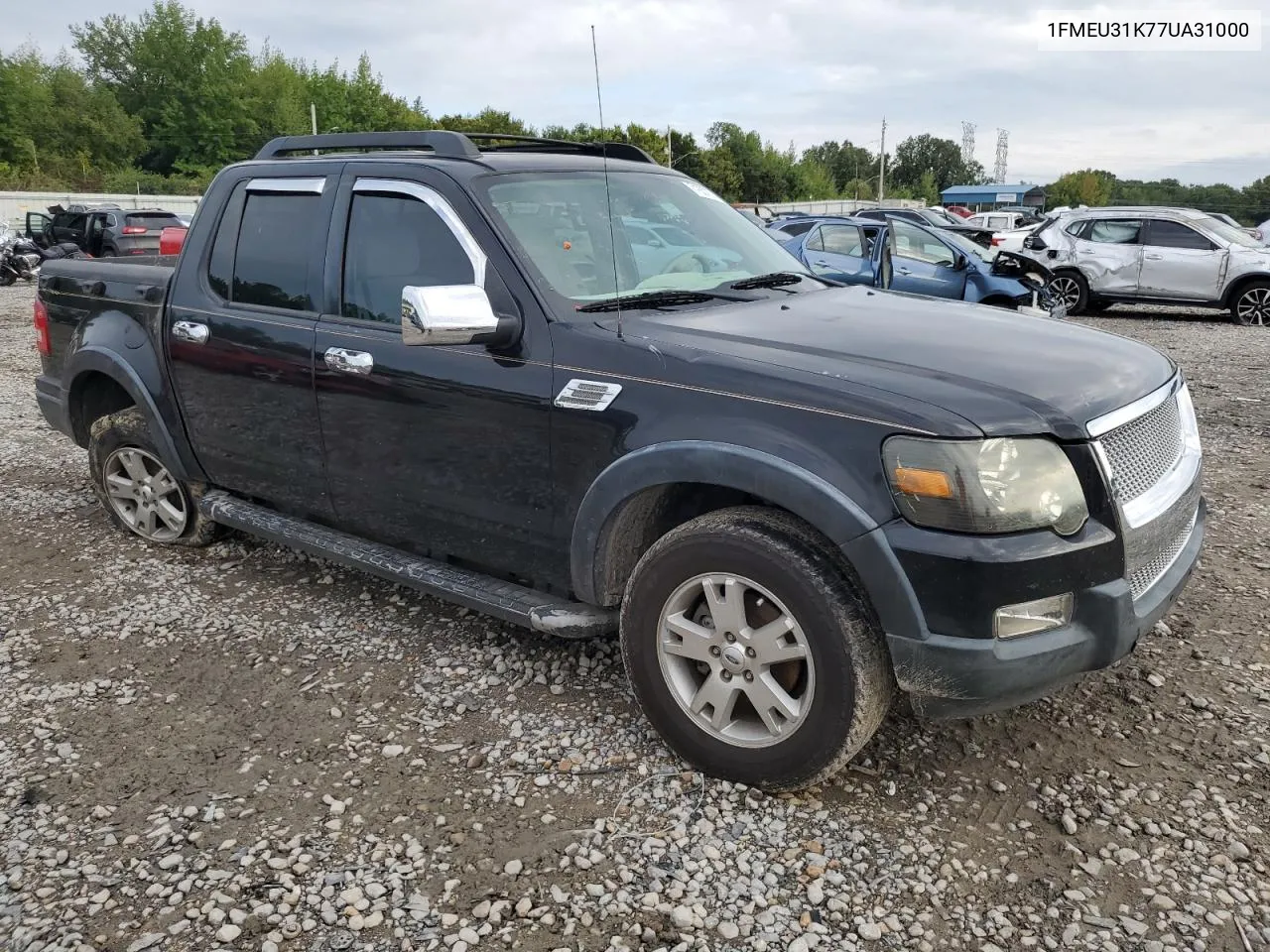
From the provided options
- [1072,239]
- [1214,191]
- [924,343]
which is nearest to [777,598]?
[924,343]

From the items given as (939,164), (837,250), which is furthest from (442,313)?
(939,164)

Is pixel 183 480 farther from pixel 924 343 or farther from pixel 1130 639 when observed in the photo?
pixel 1130 639

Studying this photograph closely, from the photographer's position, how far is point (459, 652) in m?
3.93

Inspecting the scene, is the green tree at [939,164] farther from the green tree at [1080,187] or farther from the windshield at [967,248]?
the windshield at [967,248]

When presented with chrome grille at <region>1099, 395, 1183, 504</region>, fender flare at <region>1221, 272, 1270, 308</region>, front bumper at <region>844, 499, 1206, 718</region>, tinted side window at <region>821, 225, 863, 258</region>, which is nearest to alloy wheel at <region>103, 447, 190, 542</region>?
front bumper at <region>844, 499, 1206, 718</region>

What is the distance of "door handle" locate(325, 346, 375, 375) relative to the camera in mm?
3652

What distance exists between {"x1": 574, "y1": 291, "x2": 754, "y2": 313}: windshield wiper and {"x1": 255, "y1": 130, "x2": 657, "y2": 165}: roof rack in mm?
659

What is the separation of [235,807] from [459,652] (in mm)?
1122

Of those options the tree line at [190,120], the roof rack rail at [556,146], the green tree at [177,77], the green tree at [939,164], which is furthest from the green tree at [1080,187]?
Answer: the roof rack rail at [556,146]

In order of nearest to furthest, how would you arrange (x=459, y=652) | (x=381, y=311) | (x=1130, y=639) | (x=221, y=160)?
(x=1130, y=639) < (x=381, y=311) < (x=459, y=652) < (x=221, y=160)

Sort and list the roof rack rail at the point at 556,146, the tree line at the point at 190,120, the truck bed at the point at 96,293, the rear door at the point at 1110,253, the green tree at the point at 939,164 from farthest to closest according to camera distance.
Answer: the green tree at the point at 939,164
the tree line at the point at 190,120
the rear door at the point at 1110,253
the truck bed at the point at 96,293
the roof rack rail at the point at 556,146

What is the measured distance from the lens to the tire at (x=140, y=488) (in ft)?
15.9

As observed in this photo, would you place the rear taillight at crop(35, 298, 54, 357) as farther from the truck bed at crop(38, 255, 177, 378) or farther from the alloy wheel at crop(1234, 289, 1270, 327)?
the alloy wheel at crop(1234, 289, 1270, 327)

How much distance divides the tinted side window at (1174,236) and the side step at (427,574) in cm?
1379
